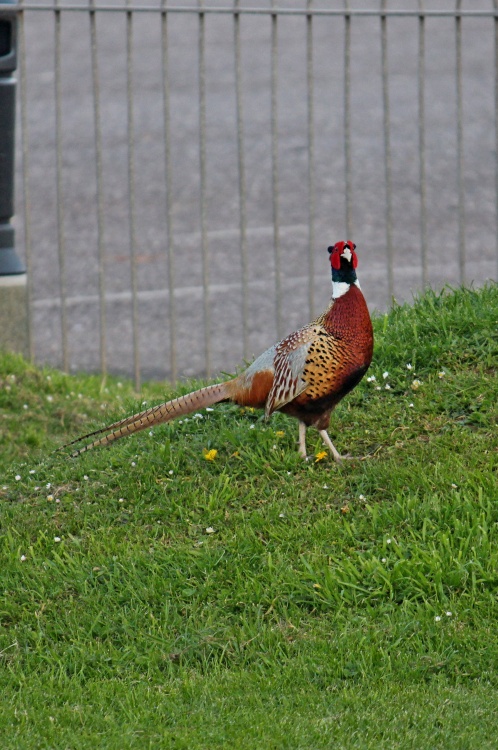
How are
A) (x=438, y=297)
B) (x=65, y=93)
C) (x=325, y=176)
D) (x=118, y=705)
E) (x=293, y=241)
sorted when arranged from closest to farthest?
(x=118, y=705) < (x=438, y=297) < (x=293, y=241) < (x=325, y=176) < (x=65, y=93)

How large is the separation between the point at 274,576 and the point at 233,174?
9.57 m

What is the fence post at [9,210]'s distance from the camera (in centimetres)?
721

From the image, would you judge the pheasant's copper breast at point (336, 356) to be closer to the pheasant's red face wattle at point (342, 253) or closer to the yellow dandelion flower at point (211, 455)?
the pheasant's red face wattle at point (342, 253)

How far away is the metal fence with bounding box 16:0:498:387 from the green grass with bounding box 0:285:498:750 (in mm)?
2363

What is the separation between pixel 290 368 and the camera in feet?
16.2

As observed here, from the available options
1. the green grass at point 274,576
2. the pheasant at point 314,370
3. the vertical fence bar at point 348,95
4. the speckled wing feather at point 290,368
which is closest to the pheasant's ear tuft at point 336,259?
the pheasant at point 314,370

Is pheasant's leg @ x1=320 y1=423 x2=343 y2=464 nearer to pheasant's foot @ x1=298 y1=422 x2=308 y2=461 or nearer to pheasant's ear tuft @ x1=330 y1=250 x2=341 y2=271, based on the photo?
pheasant's foot @ x1=298 y1=422 x2=308 y2=461

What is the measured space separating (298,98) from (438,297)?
949cm

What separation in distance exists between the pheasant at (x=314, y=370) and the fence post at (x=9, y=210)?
2649 millimetres

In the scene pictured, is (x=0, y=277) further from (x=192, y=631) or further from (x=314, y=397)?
(x=192, y=631)

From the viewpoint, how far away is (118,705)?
3.93 m

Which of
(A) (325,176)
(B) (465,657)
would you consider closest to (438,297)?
(B) (465,657)

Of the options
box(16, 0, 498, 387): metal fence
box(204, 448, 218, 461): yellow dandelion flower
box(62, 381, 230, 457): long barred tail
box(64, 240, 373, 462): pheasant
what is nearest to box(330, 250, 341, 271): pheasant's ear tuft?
box(64, 240, 373, 462): pheasant

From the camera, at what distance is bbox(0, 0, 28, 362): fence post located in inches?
284
